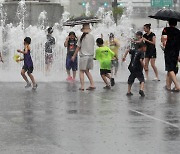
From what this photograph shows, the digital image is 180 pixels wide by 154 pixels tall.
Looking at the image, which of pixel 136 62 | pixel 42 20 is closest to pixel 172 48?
pixel 136 62

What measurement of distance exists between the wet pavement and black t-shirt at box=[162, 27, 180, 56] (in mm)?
980

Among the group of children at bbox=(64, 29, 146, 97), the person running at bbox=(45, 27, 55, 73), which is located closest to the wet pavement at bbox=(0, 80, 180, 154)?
the group of children at bbox=(64, 29, 146, 97)

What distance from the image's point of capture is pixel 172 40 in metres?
15.3

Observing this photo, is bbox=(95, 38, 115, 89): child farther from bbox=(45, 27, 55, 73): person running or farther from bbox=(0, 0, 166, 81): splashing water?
bbox=(45, 27, 55, 73): person running

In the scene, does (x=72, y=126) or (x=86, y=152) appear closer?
(x=86, y=152)

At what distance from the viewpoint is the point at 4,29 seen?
30.2 m

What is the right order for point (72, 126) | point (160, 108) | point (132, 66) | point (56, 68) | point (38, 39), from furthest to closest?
1. point (38, 39)
2. point (56, 68)
3. point (132, 66)
4. point (160, 108)
5. point (72, 126)

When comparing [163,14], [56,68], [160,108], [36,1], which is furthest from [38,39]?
[160,108]

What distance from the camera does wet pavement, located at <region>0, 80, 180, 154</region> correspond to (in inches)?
341

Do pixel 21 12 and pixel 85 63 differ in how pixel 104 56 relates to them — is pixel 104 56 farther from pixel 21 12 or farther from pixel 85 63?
pixel 21 12

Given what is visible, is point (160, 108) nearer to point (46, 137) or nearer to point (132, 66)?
point (132, 66)

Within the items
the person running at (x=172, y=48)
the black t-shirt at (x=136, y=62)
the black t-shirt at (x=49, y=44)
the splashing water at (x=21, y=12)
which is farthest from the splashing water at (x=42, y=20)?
the black t-shirt at (x=136, y=62)

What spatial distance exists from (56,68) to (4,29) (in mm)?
7955

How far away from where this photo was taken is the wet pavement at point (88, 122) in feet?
28.5
